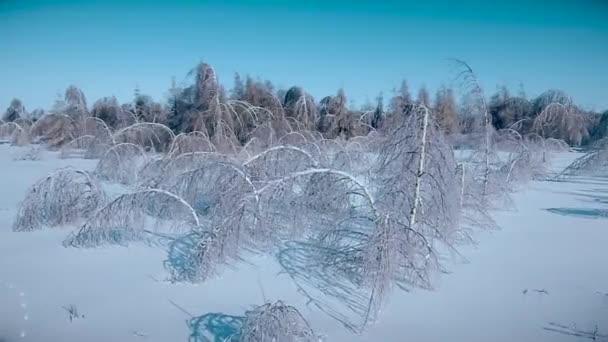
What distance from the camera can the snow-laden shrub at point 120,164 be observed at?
15.2 metres

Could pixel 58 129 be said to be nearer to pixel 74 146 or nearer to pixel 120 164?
pixel 74 146

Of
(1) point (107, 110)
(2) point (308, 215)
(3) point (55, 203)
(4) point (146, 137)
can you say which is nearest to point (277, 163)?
(2) point (308, 215)

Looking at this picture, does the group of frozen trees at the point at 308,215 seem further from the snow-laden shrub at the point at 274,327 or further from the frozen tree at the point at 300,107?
the frozen tree at the point at 300,107

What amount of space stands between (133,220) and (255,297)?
3606 millimetres

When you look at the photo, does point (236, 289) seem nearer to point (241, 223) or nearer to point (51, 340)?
point (241, 223)

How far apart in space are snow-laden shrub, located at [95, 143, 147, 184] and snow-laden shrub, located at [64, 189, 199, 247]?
6536 millimetres

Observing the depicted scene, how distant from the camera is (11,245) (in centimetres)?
820

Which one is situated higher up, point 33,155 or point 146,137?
point 146,137

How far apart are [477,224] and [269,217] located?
17.9ft

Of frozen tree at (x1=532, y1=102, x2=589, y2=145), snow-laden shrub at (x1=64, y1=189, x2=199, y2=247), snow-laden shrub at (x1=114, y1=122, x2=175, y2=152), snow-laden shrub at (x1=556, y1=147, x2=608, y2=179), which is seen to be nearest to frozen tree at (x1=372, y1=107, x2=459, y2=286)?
snow-laden shrub at (x1=64, y1=189, x2=199, y2=247)

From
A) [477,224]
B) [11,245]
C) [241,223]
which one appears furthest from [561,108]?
[11,245]

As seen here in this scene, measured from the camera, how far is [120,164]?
15078 mm

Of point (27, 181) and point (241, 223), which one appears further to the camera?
point (27, 181)

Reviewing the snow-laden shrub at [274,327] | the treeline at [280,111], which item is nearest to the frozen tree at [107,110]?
the treeline at [280,111]
